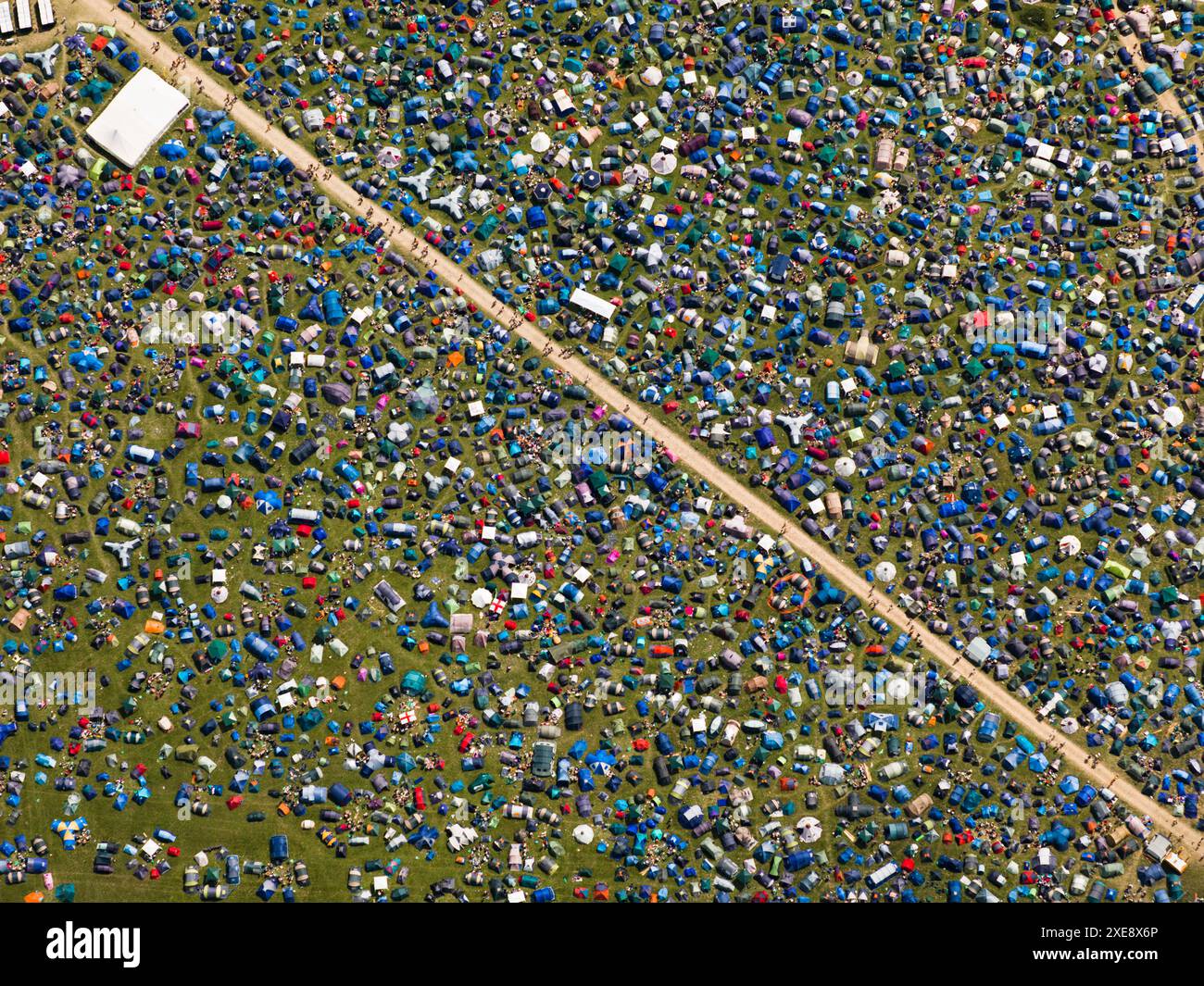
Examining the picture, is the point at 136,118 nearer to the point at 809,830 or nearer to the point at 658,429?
the point at 658,429

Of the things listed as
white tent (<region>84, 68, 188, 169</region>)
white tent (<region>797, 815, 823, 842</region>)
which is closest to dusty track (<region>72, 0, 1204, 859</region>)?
white tent (<region>84, 68, 188, 169</region>)

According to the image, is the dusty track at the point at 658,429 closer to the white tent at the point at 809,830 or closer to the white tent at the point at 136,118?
the white tent at the point at 136,118

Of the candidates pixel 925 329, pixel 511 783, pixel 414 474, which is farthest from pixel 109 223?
pixel 925 329

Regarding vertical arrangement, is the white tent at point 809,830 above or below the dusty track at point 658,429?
below

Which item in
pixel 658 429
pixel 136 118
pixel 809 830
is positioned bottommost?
pixel 809 830

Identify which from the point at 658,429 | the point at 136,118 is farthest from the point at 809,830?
the point at 136,118

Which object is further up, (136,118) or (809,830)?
(136,118)

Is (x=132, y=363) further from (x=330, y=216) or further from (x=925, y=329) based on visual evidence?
(x=925, y=329)

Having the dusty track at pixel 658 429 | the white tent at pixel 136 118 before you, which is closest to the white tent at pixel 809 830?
the dusty track at pixel 658 429

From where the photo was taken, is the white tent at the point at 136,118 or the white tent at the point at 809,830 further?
the white tent at the point at 136,118

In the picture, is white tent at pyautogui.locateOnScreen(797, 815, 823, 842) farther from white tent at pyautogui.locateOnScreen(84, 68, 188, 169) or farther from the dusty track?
white tent at pyautogui.locateOnScreen(84, 68, 188, 169)
